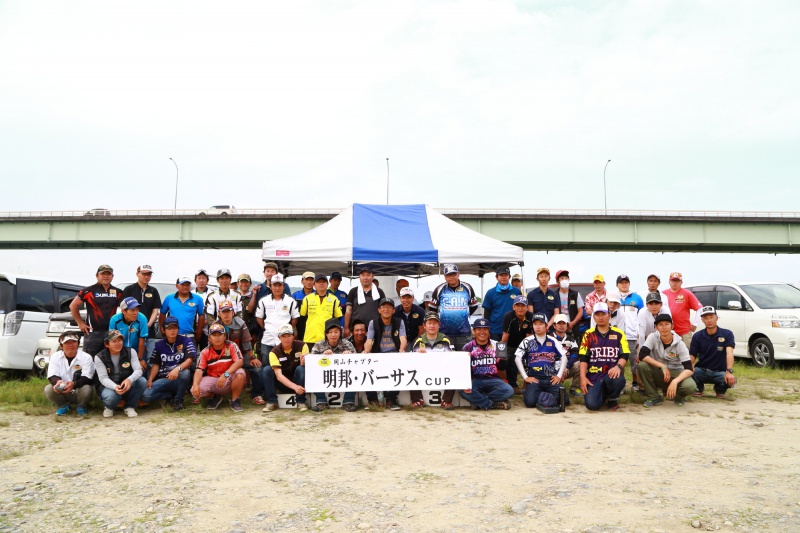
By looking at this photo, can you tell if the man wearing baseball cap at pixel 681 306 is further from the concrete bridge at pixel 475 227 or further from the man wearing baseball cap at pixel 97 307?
the concrete bridge at pixel 475 227

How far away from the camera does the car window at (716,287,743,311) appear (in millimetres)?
10938

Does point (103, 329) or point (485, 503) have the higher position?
point (103, 329)

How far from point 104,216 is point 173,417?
2709cm

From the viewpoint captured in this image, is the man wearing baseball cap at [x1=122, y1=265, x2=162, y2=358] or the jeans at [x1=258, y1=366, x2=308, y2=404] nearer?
the jeans at [x1=258, y1=366, x2=308, y2=404]

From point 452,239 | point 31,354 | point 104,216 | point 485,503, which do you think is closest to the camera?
point 485,503

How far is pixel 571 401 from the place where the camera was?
768 centimetres

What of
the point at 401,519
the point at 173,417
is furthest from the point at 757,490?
the point at 173,417

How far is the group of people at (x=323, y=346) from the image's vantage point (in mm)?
6953

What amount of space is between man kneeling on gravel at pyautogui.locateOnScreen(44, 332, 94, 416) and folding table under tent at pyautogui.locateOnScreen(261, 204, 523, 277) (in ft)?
10.4

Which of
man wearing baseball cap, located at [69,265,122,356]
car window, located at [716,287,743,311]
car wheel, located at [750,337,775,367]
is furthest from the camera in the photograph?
car window, located at [716,287,743,311]

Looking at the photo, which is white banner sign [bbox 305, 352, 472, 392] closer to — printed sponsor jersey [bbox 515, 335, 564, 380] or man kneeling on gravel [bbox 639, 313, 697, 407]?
printed sponsor jersey [bbox 515, 335, 564, 380]

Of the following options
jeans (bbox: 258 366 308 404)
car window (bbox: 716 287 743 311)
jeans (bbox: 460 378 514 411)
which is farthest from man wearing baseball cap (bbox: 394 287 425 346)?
car window (bbox: 716 287 743 311)

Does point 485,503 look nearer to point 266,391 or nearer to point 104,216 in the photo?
point 266,391

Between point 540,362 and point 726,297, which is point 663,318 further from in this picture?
point 726,297
